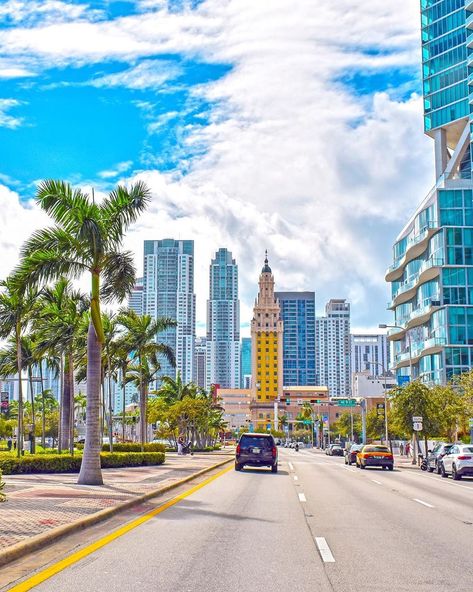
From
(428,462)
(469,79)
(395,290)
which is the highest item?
(469,79)

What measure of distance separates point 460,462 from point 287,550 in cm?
2469

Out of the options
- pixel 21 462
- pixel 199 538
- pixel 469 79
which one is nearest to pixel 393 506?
pixel 199 538

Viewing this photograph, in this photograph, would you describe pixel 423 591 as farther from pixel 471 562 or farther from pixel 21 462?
pixel 21 462

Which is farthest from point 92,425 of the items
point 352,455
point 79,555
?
point 352,455

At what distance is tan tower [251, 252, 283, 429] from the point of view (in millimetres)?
189625

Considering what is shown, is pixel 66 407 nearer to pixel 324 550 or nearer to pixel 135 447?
pixel 135 447

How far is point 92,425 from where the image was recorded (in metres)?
22.5

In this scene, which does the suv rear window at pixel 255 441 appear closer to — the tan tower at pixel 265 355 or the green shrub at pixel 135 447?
the green shrub at pixel 135 447

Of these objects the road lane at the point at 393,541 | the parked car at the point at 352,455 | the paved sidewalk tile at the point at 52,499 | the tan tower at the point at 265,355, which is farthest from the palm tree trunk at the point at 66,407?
the tan tower at the point at 265,355

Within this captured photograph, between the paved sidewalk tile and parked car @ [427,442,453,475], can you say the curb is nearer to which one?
the paved sidewalk tile

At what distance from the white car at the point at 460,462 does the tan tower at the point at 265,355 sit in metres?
152

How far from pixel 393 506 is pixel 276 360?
174153 mm

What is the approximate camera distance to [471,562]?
10.3m

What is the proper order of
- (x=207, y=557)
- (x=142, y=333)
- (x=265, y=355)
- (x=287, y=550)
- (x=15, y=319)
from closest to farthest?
(x=207, y=557) < (x=287, y=550) < (x=15, y=319) < (x=142, y=333) < (x=265, y=355)
